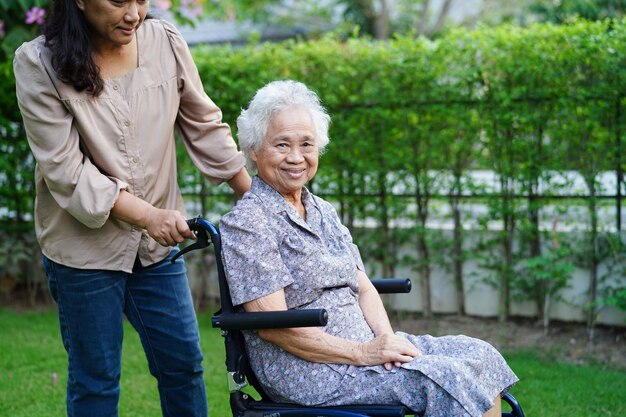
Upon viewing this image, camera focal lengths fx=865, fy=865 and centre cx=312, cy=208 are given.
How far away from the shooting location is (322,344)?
2.64 m

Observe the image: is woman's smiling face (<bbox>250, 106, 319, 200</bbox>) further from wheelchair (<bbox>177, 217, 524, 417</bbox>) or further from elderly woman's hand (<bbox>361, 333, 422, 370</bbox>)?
elderly woman's hand (<bbox>361, 333, 422, 370</bbox>)

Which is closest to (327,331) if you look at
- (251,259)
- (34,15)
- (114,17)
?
(251,259)

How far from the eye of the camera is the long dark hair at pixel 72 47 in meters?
2.70

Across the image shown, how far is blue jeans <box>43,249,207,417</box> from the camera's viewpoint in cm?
285

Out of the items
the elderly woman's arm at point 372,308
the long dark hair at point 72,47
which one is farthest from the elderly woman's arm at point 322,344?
the long dark hair at point 72,47

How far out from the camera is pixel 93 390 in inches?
113

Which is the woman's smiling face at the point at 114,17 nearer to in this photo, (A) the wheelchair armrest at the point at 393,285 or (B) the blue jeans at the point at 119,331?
(B) the blue jeans at the point at 119,331

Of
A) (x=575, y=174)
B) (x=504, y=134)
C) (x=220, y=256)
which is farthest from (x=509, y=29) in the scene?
(x=220, y=256)

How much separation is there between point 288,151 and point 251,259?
391mm

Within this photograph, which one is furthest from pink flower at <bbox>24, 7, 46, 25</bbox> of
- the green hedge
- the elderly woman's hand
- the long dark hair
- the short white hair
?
the elderly woman's hand

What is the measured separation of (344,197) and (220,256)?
3312 mm

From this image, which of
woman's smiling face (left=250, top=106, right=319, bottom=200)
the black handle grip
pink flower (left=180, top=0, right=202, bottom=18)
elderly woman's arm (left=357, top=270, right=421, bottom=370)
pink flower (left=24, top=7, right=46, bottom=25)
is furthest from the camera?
pink flower (left=180, top=0, right=202, bottom=18)

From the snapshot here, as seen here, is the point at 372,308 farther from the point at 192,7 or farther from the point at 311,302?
the point at 192,7

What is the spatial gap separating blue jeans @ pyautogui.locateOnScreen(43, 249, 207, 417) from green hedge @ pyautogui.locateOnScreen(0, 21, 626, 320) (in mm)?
2870
